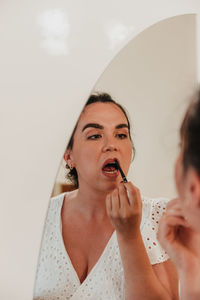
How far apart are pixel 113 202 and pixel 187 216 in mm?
96

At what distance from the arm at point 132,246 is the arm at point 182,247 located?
3cm

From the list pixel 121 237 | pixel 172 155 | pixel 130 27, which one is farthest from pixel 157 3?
pixel 121 237

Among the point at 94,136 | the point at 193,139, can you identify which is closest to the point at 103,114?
the point at 94,136

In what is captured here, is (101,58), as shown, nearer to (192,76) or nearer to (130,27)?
(130,27)

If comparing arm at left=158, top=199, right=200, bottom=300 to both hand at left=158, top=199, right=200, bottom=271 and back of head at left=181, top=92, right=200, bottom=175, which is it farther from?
back of head at left=181, top=92, right=200, bottom=175

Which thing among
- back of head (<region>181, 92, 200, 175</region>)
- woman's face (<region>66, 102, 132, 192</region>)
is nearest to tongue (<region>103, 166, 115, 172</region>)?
woman's face (<region>66, 102, 132, 192</region>)

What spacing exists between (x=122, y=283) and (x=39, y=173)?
0.18m

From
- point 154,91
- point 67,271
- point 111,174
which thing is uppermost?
point 154,91

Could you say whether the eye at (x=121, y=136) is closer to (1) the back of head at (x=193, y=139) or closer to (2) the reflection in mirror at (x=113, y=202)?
(2) the reflection in mirror at (x=113, y=202)

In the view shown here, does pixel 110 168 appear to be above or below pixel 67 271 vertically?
above

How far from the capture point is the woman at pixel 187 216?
0.45 m

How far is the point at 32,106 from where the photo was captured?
1.63 ft

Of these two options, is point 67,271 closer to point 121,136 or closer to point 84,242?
point 84,242

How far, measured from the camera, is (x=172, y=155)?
587 mm
